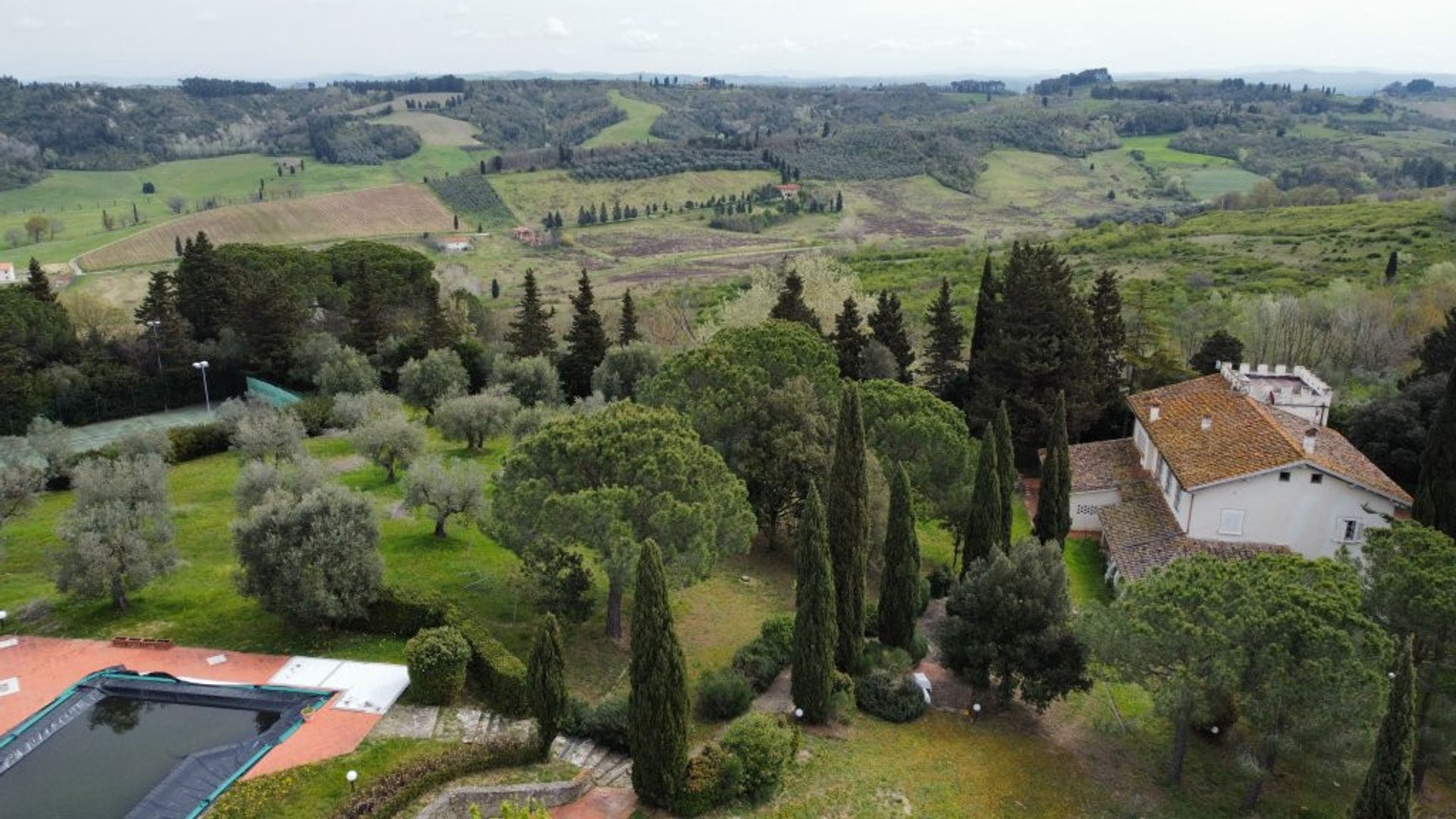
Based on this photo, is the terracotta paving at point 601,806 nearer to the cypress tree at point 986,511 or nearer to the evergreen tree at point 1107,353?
the cypress tree at point 986,511

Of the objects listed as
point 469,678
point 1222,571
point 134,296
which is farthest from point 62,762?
point 134,296

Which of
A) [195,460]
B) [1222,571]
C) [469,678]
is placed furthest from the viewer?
[195,460]

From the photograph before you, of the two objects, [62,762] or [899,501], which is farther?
[899,501]

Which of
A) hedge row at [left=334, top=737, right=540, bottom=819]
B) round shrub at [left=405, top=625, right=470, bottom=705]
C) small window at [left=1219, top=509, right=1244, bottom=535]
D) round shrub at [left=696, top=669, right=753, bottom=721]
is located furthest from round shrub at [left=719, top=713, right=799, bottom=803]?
small window at [left=1219, top=509, right=1244, bottom=535]

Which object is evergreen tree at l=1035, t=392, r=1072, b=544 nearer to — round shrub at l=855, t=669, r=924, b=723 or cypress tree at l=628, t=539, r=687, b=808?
round shrub at l=855, t=669, r=924, b=723

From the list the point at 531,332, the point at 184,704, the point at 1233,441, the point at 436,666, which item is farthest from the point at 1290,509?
the point at 531,332

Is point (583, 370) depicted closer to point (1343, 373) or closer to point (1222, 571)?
point (1222, 571)

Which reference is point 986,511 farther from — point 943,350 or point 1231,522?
point 943,350
